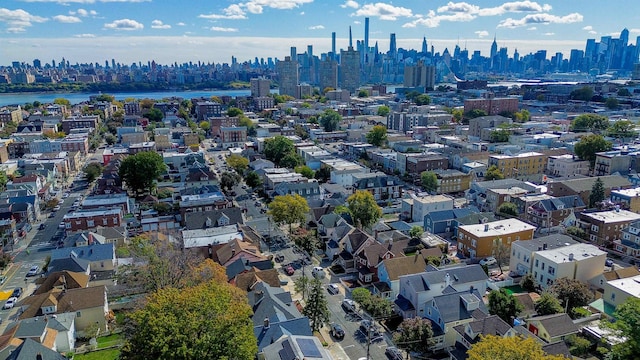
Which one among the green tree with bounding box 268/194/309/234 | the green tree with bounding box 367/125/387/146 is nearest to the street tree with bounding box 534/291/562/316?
the green tree with bounding box 268/194/309/234

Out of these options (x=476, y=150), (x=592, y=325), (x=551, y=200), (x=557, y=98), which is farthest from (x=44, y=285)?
(x=557, y=98)

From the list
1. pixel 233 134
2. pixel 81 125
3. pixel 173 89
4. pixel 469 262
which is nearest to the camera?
pixel 469 262

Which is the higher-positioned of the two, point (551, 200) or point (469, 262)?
point (551, 200)

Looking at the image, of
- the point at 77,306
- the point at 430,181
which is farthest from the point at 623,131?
the point at 77,306

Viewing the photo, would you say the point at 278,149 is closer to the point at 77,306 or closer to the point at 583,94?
the point at 77,306

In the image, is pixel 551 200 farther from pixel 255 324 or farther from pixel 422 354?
pixel 255 324
